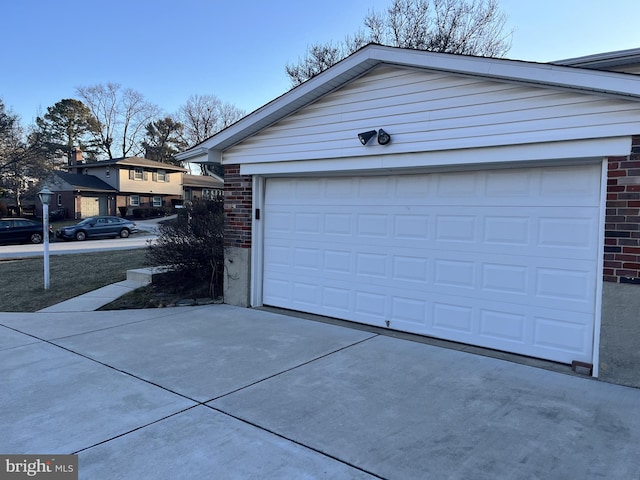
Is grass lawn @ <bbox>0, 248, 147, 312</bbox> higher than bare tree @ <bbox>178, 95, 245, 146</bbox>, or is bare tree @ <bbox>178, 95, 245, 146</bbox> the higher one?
bare tree @ <bbox>178, 95, 245, 146</bbox>

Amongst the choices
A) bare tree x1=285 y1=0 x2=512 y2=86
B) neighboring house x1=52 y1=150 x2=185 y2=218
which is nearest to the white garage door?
bare tree x1=285 y1=0 x2=512 y2=86

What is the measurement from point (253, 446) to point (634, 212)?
4.22 meters

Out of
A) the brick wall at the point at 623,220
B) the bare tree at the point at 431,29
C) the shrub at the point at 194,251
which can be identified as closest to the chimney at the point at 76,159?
the bare tree at the point at 431,29

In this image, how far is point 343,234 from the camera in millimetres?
7008

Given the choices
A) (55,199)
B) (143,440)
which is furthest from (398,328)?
(55,199)

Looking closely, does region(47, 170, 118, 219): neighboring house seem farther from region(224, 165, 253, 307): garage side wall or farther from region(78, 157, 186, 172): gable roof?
region(224, 165, 253, 307): garage side wall

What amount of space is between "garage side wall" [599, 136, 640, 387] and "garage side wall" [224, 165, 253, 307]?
17.7 ft

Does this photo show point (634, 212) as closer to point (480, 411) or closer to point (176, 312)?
point (480, 411)

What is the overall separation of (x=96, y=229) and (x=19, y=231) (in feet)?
12.5

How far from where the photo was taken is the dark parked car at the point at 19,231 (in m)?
22.8

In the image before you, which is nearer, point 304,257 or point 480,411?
point 480,411

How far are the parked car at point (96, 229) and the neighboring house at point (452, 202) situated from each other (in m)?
20.6

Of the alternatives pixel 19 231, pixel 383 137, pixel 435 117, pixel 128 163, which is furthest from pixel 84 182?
pixel 435 117

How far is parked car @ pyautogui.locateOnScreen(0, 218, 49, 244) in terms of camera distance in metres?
22.8
